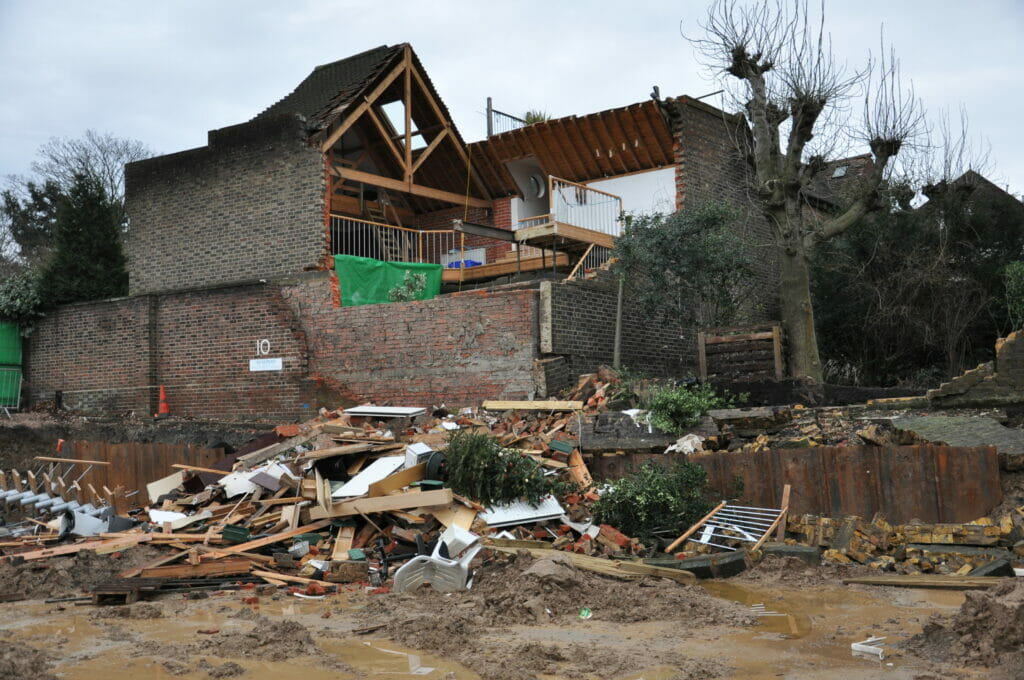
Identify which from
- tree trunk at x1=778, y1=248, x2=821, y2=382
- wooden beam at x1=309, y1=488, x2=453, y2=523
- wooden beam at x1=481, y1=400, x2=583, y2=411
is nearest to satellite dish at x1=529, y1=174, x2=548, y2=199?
tree trunk at x1=778, y1=248, x2=821, y2=382

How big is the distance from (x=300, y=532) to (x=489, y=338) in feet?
19.8

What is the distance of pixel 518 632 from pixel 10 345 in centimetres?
1808

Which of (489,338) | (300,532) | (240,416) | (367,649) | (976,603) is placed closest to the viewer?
(976,603)

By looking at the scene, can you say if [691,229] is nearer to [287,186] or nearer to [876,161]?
[876,161]

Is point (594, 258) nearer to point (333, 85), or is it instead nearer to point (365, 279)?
point (365, 279)

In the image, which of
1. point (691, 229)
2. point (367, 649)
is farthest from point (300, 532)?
point (691, 229)

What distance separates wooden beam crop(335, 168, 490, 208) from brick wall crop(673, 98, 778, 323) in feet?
18.1

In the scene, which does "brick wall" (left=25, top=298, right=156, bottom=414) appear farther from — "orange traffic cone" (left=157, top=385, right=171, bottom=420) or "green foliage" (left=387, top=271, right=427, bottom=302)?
"green foliage" (left=387, top=271, right=427, bottom=302)

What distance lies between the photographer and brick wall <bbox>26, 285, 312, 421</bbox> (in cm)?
1730

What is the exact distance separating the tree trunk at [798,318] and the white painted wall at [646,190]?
4.41 m

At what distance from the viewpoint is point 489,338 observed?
1475 cm

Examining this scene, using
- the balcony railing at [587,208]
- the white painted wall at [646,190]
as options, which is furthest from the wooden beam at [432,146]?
the white painted wall at [646,190]

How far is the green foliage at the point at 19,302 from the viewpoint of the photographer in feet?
65.5

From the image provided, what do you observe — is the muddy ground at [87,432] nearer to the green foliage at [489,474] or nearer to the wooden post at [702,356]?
the green foliage at [489,474]
